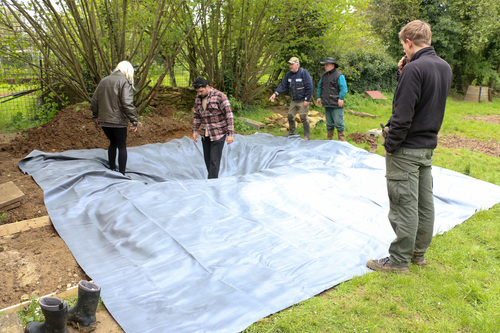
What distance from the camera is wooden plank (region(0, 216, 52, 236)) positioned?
3525mm

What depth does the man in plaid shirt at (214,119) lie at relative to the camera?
4.98 meters

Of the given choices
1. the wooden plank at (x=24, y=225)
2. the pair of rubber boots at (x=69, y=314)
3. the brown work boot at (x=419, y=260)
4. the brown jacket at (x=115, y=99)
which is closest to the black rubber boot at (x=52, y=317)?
the pair of rubber boots at (x=69, y=314)

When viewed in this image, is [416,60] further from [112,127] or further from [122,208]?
[112,127]

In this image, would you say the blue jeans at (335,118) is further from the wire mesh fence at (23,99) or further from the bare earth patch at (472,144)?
the wire mesh fence at (23,99)

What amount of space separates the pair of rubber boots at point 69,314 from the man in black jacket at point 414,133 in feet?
7.40

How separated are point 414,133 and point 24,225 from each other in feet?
12.0

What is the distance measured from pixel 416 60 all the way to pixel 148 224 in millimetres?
2704

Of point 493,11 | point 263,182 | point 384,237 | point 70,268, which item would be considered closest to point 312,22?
point 263,182

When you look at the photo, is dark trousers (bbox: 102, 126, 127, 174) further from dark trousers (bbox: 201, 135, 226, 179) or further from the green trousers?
the green trousers

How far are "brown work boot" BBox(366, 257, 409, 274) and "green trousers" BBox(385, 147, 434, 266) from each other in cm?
4

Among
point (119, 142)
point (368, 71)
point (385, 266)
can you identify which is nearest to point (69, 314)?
point (385, 266)

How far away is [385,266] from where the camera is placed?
9.98 ft

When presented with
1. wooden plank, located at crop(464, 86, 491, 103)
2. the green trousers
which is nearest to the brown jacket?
the green trousers

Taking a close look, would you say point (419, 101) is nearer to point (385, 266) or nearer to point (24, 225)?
point (385, 266)
